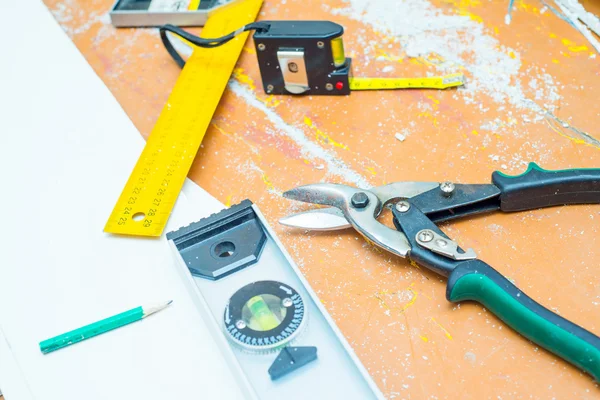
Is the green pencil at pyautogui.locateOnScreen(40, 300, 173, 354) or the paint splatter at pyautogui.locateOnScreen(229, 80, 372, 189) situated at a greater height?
the paint splatter at pyautogui.locateOnScreen(229, 80, 372, 189)

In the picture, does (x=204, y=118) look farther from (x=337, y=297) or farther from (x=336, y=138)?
(x=337, y=297)

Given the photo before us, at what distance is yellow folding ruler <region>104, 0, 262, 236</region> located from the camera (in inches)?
48.2

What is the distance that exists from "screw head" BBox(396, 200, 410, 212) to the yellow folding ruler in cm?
44

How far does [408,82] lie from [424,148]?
0.20 metres

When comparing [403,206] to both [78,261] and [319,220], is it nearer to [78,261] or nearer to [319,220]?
[319,220]

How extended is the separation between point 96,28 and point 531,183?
122 centimetres

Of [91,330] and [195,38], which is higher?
[195,38]

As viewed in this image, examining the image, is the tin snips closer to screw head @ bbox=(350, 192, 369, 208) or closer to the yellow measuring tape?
screw head @ bbox=(350, 192, 369, 208)

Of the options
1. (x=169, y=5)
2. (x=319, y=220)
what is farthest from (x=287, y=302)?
(x=169, y=5)

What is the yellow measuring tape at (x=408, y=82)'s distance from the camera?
55.3 inches

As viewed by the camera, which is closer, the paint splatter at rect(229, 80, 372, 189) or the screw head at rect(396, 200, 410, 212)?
the screw head at rect(396, 200, 410, 212)

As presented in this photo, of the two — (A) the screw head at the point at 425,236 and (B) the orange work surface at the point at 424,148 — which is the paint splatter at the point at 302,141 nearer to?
(B) the orange work surface at the point at 424,148

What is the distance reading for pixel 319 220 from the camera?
1.15m

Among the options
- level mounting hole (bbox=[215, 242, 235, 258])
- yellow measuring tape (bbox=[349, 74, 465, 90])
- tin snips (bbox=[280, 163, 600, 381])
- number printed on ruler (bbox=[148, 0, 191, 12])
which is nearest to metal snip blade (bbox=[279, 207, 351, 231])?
tin snips (bbox=[280, 163, 600, 381])
